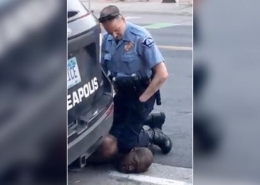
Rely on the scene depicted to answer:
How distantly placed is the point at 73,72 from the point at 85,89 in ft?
0.62

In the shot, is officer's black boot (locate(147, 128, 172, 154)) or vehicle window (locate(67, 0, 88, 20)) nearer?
vehicle window (locate(67, 0, 88, 20))

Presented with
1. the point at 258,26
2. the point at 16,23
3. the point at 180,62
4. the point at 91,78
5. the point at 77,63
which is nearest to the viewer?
the point at 258,26

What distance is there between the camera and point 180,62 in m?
6.33

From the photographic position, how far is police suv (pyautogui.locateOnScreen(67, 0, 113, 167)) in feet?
9.18

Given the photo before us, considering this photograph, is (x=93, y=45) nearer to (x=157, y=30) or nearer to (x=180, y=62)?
(x=180, y=62)

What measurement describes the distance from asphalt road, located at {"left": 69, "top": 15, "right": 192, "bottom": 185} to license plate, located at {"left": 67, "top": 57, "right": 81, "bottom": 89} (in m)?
0.52

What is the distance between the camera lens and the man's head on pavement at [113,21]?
3.07 meters

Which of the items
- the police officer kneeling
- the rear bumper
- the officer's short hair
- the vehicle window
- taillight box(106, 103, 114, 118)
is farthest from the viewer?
taillight box(106, 103, 114, 118)

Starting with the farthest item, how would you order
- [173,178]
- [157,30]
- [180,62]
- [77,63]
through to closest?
[157,30], [180,62], [173,178], [77,63]

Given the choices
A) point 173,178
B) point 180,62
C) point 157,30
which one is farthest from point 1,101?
point 157,30

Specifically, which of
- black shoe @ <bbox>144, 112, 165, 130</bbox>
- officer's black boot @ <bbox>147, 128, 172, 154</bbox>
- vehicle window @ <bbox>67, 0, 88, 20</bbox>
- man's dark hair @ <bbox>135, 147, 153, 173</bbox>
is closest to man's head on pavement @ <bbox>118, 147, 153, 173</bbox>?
man's dark hair @ <bbox>135, 147, 153, 173</bbox>

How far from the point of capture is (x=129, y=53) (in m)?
3.22

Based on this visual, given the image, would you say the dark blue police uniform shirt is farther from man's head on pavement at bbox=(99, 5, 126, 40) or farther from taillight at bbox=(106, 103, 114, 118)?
taillight at bbox=(106, 103, 114, 118)

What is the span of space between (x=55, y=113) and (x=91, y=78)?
3.84 feet
